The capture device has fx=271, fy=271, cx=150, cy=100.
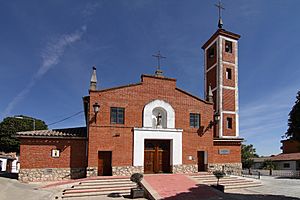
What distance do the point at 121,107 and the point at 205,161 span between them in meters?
8.85

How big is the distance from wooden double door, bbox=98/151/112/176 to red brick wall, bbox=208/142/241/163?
927cm

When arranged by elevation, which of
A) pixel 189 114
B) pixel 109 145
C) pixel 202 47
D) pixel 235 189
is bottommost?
pixel 235 189

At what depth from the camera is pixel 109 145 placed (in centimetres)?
2055

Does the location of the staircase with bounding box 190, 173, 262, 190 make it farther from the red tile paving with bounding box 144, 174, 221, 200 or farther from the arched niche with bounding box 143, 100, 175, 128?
the arched niche with bounding box 143, 100, 175, 128

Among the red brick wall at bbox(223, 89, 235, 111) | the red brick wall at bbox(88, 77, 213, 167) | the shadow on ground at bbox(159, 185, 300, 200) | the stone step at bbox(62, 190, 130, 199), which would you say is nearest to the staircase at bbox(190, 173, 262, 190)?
the shadow on ground at bbox(159, 185, 300, 200)

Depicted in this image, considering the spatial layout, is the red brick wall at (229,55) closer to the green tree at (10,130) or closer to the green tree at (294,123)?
the green tree at (294,123)

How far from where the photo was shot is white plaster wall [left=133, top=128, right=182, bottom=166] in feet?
69.5

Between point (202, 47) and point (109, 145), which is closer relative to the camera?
point (109, 145)

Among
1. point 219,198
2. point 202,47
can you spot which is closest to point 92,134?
point 219,198

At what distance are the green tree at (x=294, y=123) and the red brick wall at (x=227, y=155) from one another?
1147 cm

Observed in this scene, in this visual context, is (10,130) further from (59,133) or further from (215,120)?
(215,120)

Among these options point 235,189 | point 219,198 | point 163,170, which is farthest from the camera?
point 163,170

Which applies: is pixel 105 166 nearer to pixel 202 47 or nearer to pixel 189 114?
pixel 189 114

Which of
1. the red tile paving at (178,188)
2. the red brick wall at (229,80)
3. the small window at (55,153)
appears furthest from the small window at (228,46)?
the small window at (55,153)
